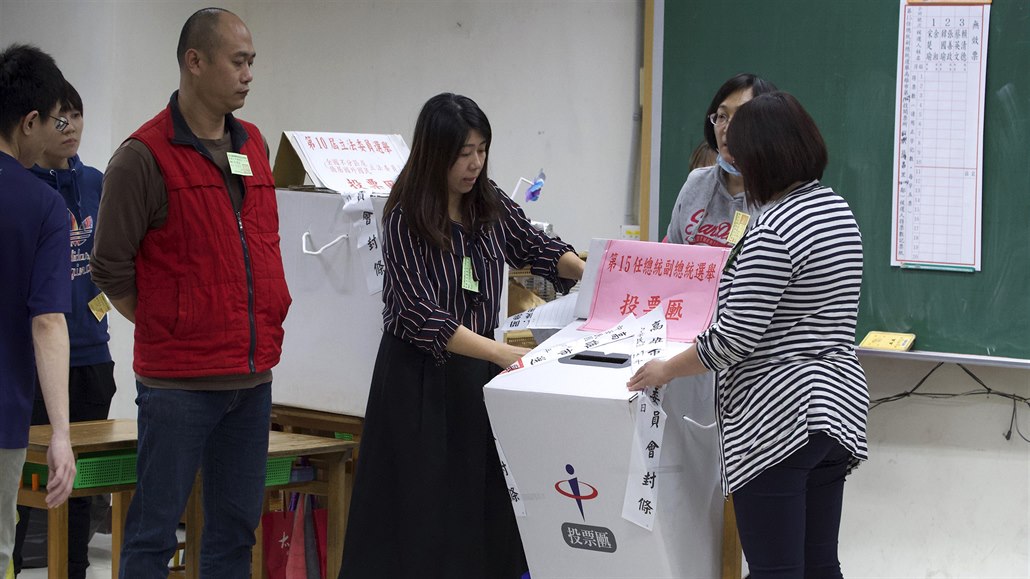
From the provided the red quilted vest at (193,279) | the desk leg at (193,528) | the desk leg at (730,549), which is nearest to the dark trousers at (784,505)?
the desk leg at (730,549)

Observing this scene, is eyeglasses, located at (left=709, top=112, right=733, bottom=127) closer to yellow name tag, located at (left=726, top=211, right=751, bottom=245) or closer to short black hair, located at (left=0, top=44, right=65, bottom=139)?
yellow name tag, located at (left=726, top=211, right=751, bottom=245)

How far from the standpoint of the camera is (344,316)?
288 centimetres

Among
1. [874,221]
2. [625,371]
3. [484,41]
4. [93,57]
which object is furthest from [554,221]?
[625,371]

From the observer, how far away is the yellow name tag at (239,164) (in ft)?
7.32

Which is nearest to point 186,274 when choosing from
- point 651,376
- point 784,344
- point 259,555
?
point 651,376

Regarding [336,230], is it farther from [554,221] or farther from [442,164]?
[554,221]

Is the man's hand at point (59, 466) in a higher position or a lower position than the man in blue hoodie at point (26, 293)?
lower

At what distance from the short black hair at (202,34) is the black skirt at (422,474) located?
0.73m

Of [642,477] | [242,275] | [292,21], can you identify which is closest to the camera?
[642,477]

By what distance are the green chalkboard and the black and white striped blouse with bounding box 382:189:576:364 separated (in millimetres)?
1365

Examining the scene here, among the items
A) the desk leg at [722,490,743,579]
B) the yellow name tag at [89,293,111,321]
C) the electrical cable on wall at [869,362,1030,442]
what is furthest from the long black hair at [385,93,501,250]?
the electrical cable on wall at [869,362,1030,442]

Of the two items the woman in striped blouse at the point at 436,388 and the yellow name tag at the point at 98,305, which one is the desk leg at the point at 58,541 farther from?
the woman in striped blouse at the point at 436,388

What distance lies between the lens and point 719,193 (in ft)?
8.41

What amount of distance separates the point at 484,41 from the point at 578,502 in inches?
103
